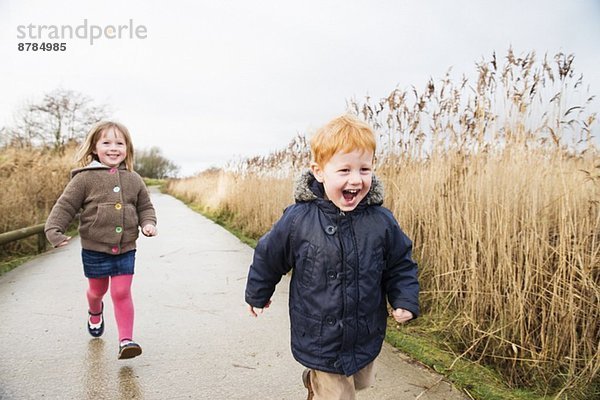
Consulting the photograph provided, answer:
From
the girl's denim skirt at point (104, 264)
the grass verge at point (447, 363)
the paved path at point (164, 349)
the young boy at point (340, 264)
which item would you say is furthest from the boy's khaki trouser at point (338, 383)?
the girl's denim skirt at point (104, 264)

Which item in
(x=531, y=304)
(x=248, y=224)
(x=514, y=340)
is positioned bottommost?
(x=248, y=224)

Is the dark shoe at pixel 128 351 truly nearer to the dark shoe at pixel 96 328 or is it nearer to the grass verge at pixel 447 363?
the dark shoe at pixel 96 328

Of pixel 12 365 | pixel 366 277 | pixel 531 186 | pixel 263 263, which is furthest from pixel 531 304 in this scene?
pixel 12 365

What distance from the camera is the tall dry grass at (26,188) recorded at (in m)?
7.07

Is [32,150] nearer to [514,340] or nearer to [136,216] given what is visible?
[136,216]

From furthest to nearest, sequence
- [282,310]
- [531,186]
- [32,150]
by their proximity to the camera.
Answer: [32,150]
[282,310]
[531,186]

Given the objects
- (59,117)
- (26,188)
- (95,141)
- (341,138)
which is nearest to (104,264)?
(95,141)

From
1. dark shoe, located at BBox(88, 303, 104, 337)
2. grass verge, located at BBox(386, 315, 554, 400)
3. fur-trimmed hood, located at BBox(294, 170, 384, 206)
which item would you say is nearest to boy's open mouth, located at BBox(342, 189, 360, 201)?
fur-trimmed hood, located at BBox(294, 170, 384, 206)

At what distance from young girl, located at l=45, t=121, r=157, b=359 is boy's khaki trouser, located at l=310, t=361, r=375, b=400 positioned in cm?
141

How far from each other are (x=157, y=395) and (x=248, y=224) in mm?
7122

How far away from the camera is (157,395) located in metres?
2.56

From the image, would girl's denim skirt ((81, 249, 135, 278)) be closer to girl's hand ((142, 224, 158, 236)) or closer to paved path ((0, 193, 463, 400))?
girl's hand ((142, 224, 158, 236))

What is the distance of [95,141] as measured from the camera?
316cm

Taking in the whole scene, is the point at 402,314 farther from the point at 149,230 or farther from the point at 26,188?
the point at 26,188
